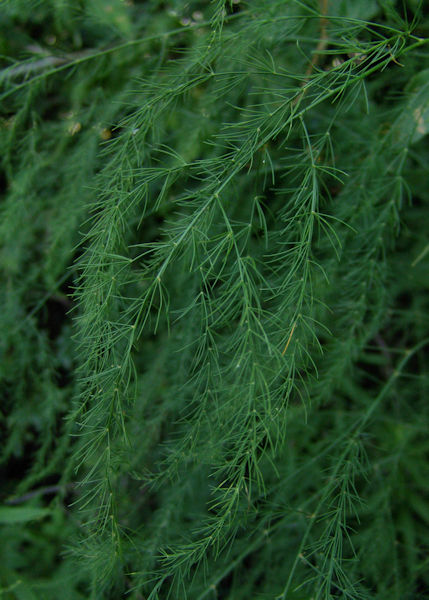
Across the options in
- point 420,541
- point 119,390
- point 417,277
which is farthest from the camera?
point 417,277

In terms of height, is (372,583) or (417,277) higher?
(417,277)

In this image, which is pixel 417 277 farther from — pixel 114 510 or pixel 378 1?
pixel 114 510

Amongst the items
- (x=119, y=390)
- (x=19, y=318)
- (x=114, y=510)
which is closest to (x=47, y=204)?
(x=19, y=318)

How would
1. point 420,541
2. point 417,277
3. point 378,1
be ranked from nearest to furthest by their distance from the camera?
1. point 378,1
2. point 420,541
3. point 417,277

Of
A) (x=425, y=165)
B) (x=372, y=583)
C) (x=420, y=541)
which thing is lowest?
(x=420, y=541)

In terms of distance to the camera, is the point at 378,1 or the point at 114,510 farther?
the point at 378,1

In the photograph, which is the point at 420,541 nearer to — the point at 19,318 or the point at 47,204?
the point at 19,318
